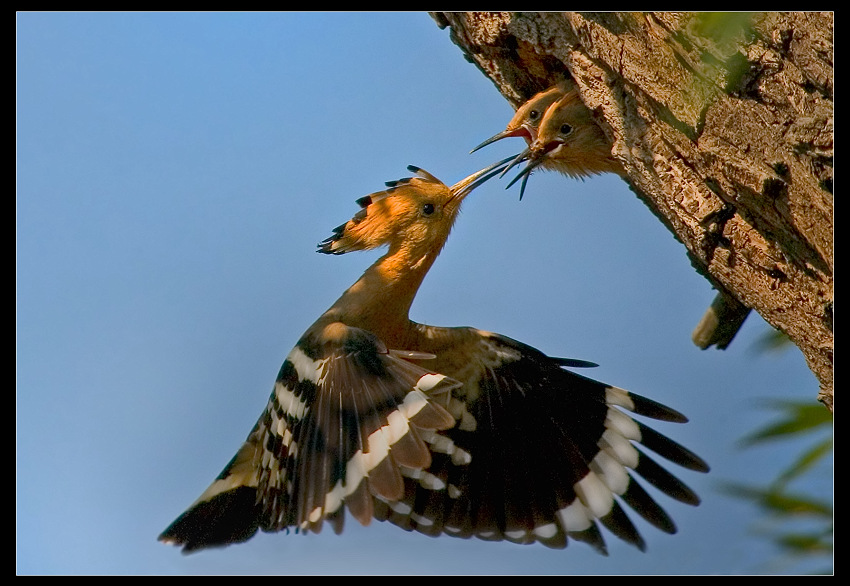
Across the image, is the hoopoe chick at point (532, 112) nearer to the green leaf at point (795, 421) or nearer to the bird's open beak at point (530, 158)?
the bird's open beak at point (530, 158)

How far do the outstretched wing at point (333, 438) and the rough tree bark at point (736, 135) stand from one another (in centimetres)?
71

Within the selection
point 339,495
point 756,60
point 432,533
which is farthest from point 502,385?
point 756,60

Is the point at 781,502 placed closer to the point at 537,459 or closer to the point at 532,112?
the point at 537,459

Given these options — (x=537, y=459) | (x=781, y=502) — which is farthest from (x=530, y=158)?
(x=781, y=502)

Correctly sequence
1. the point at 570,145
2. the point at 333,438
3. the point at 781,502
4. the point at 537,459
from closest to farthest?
the point at 781,502 → the point at 333,438 → the point at 537,459 → the point at 570,145

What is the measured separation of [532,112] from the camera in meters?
2.46

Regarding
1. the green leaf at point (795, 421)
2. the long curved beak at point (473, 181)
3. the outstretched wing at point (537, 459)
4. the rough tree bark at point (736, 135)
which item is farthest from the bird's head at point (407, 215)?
the green leaf at point (795, 421)

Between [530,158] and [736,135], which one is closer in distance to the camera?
[736,135]

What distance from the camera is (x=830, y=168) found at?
138cm

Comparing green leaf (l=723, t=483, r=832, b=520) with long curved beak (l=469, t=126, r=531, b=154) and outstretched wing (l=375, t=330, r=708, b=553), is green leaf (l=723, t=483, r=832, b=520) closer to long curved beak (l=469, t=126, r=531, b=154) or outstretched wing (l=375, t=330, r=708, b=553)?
outstretched wing (l=375, t=330, r=708, b=553)

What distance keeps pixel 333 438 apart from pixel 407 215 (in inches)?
31.1

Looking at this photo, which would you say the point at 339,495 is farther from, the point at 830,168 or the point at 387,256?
Result: the point at 830,168

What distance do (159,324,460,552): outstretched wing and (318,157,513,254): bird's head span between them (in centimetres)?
40
